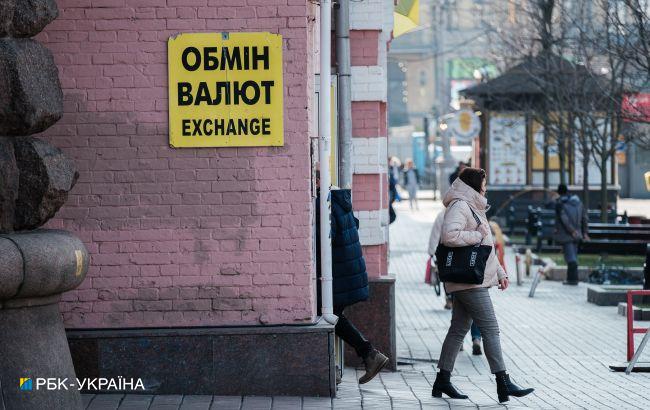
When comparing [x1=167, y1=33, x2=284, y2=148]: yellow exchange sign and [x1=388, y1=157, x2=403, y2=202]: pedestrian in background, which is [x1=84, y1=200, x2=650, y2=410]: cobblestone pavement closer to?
[x1=167, y1=33, x2=284, y2=148]: yellow exchange sign

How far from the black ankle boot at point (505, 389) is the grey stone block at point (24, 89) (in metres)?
3.82

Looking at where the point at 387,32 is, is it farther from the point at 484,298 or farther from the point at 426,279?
the point at 426,279

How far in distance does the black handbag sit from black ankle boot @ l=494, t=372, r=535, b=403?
685mm

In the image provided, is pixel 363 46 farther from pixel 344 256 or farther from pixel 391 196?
pixel 391 196

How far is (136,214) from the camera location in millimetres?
9523

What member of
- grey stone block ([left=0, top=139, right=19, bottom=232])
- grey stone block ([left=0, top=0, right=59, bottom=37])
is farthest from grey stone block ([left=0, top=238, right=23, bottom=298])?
grey stone block ([left=0, top=0, right=59, bottom=37])

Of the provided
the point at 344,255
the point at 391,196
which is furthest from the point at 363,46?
the point at 391,196

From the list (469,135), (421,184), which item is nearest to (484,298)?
(469,135)

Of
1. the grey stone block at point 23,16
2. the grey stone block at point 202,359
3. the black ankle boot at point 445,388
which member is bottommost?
the black ankle boot at point 445,388

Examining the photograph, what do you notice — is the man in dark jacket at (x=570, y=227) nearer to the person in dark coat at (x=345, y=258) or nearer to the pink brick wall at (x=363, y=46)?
the pink brick wall at (x=363, y=46)

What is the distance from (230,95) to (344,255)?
1.59 metres

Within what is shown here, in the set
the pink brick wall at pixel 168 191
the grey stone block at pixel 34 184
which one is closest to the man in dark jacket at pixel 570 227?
the pink brick wall at pixel 168 191

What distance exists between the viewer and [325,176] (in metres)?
10.0

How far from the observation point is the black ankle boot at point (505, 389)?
32.9 feet
